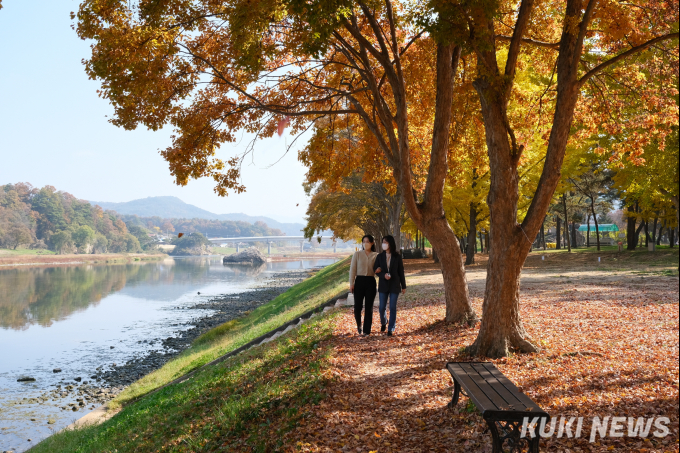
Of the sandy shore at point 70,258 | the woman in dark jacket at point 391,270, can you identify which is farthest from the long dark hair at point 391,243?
the sandy shore at point 70,258

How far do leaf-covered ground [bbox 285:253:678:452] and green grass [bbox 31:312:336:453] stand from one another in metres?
0.33

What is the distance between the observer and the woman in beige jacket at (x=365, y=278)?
977cm

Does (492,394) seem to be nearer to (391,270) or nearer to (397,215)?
(391,270)

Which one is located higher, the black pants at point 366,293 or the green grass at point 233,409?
the black pants at point 366,293

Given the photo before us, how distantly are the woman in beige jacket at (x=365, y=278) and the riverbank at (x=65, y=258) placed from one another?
100 m

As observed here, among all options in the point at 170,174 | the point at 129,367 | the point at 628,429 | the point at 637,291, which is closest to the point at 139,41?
the point at 170,174

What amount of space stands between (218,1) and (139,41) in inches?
67.7

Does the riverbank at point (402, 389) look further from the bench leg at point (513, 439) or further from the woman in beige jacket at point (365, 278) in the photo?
the woman in beige jacket at point (365, 278)

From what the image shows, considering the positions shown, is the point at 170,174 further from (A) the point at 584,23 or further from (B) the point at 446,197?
(B) the point at 446,197

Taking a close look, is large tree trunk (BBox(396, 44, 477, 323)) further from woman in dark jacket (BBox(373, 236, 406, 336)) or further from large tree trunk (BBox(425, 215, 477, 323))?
woman in dark jacket (BBox(373, 236, 406, 336))

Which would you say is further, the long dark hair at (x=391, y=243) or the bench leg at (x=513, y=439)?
the long dark hair at (x=391, y=243)

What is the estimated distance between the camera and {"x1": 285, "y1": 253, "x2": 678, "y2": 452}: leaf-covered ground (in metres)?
4.92

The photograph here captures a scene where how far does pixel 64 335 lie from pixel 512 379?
Result: 26959 mm

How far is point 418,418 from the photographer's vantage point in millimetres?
5574
